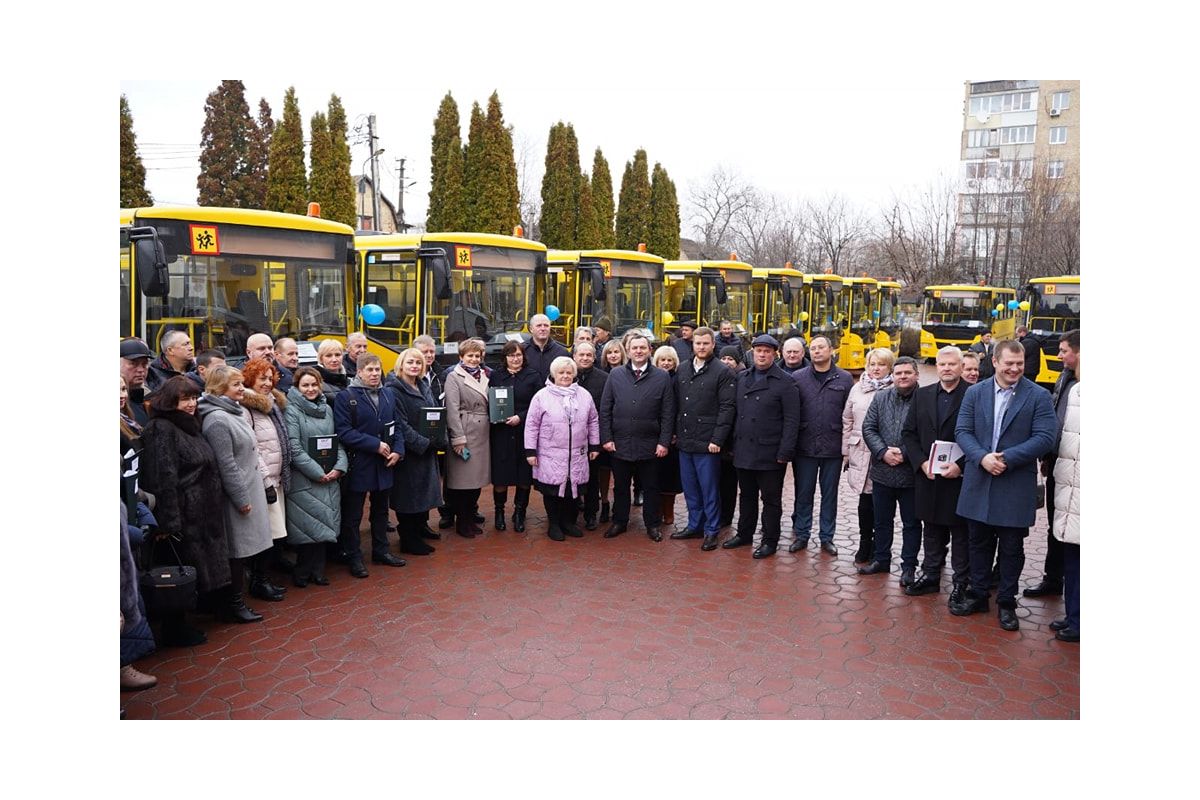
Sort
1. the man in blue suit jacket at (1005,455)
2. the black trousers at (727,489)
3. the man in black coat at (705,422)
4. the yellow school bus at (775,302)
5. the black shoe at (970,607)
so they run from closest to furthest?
1. the man in blue suit jacket at (1005,455)
2. the black shoe at (970,607)
3. the man in black coat at (705,422)
4. the black trousers at (727,489)
5. the yellow school bus at (775,302)

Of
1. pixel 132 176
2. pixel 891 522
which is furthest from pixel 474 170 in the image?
pixel 891 522

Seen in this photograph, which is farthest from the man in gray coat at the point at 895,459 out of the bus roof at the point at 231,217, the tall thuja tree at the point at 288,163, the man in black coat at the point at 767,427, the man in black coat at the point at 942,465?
the tall thuja tree at the point at 288,163

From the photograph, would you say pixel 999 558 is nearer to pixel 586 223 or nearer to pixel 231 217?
pixel 231 217

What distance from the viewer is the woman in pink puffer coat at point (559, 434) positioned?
7.58 meters

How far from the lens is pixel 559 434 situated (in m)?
7.58

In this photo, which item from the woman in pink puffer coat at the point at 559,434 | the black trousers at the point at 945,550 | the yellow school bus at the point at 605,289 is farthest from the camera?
the yellow school bus at the point at 605,289

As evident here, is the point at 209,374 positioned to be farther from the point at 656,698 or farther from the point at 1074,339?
the point at 1074,339

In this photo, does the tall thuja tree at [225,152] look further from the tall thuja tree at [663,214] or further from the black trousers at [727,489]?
the black trousers at [727,489]

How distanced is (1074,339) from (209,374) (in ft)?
18.3

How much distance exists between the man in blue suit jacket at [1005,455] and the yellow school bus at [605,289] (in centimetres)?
979

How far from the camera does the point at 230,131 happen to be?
31531mm

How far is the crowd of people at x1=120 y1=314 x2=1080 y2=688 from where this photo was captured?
5367 mm

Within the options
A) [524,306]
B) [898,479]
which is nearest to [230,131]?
[524,306]

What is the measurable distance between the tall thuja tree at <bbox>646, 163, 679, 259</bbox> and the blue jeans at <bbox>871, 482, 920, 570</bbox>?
33908mm
